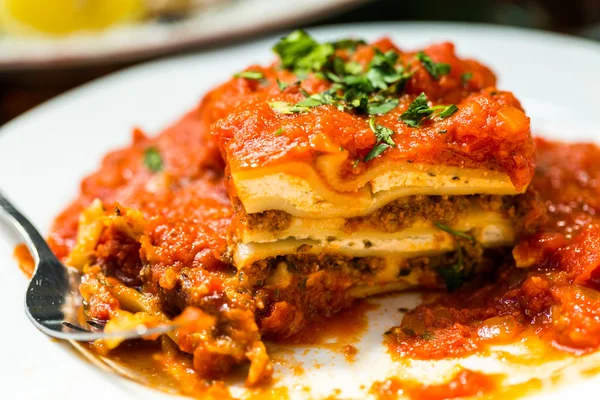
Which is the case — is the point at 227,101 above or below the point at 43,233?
above

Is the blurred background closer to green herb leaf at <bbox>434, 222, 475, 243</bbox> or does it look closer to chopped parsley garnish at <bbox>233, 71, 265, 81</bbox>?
chopped parsley garnish at <bbox>233, 71, 265, 81</bbox>

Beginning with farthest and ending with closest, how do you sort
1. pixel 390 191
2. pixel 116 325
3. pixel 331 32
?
pixel 331 32
pixel 390 191
pixel 116 325

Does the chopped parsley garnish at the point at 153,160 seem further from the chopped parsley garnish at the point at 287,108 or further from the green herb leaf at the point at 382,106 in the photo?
the green herb leaf at the point at 382,106

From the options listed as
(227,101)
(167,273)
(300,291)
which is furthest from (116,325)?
(227,101)

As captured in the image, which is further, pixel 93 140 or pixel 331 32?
pixel 331 32

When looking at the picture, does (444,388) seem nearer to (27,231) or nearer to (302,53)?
(302,53)

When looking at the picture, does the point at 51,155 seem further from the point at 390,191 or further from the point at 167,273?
the point at 390,191

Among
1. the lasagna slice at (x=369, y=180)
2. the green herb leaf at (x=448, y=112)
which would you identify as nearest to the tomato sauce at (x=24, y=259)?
the lasagna slice at (x=369, y=180)
